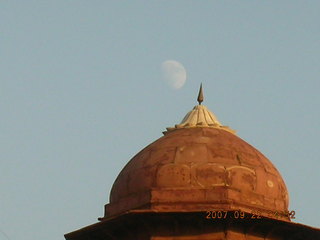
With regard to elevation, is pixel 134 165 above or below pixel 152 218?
above

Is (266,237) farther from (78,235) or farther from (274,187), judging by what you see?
(78,235)

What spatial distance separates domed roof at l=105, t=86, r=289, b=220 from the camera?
20.5 metres

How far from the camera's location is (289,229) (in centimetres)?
2072

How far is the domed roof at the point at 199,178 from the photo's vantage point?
20484 mm

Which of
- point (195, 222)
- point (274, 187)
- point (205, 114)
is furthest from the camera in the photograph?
point (205, 114)

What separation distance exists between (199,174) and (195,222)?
1.30 meters

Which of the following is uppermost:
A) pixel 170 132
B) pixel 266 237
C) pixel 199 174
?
pixel 170 132

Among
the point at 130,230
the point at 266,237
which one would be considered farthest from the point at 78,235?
the point at 266,237

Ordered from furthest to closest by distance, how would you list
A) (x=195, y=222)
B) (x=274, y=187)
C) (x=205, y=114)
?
(x=205, y=114) → (x=274, y=187) → (x=195, y=222)

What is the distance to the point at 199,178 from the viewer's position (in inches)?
818

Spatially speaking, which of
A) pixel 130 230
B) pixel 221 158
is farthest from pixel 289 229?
pixel 130 230

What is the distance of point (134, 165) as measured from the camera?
22062 mm

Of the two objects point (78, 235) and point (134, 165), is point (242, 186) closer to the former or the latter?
point (134, 165)

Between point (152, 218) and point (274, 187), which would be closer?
point (152, 218)
